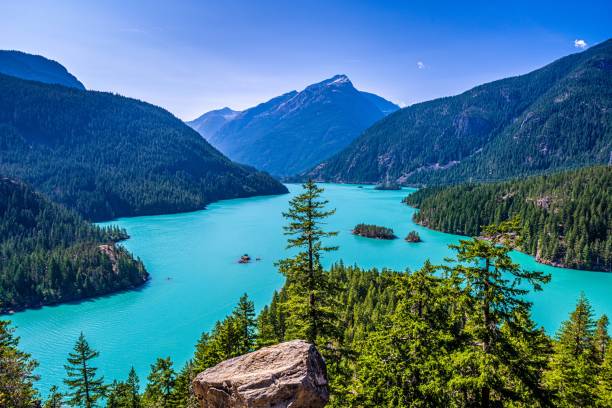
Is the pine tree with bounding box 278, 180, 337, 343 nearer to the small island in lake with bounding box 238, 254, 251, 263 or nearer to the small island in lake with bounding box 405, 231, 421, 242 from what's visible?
the small island in lake with bounding box 238, 254, 251, 263

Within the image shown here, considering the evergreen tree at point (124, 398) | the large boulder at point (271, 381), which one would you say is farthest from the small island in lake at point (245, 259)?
the large boulder at point (271, 381)

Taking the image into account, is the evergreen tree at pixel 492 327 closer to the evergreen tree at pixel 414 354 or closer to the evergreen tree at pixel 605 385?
the evergreen tree at pixel 414 354

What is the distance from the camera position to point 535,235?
326 feet

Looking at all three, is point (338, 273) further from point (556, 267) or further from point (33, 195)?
point (33, 195)

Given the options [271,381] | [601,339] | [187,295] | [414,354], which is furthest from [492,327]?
[187,295]

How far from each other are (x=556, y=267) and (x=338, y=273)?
188 feet

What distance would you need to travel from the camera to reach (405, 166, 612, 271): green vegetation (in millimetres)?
86000

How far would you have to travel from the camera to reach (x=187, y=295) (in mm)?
71188

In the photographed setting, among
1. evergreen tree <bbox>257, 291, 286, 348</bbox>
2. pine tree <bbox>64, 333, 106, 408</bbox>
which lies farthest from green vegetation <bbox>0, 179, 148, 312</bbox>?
pine tree <bbox>64, 333, 106, 408</bbox>

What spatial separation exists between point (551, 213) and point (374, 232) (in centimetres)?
4964

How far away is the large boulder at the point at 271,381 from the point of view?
11.2 m

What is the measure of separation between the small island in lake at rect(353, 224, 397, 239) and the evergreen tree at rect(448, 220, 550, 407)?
338ft

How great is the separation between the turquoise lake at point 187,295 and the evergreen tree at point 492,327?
138 feet

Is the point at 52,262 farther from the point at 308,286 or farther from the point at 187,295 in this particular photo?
the point at 308,286
